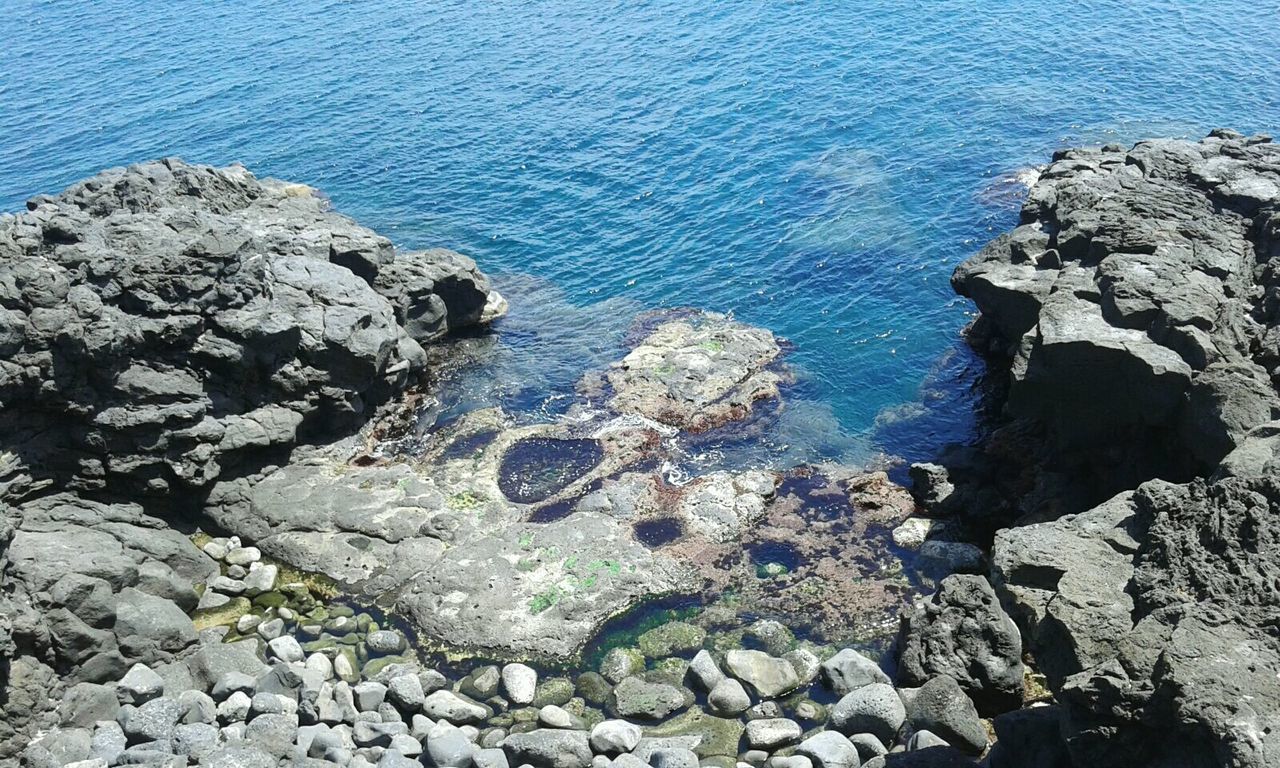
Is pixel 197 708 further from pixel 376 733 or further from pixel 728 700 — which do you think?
pixel 728 700

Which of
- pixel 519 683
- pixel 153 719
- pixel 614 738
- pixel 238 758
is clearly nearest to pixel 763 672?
pixel 614 738

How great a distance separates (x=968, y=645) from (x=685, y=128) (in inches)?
1870

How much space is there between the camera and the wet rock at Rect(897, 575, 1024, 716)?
28.1 m

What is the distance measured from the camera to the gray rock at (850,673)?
28.8m

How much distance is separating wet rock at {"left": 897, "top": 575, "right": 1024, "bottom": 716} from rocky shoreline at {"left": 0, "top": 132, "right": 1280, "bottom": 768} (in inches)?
3.5

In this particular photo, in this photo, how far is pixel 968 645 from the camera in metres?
28.7

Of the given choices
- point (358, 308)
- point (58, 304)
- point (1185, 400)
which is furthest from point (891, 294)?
point (58, 304)

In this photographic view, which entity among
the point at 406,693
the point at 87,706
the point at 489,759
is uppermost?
the point at 87,706

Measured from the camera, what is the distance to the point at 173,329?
35.9 m

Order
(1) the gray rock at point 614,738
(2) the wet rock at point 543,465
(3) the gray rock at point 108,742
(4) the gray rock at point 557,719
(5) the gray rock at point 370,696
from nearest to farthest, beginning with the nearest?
(3) the gray rock at point 108,742
(1) the gray rock at point 614,738
(4) the gray rock at point 557,719
(5) the gray rock at point 370,696
(2) the wet rock at point 543,465

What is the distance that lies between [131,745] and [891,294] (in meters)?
37.6

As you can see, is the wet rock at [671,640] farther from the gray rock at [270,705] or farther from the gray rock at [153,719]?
the gray rock at [153,719]

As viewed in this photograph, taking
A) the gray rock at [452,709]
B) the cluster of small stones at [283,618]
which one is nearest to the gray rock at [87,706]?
the cluster of small stones at [283,618]

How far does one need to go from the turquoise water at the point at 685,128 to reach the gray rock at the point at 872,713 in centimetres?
1393
